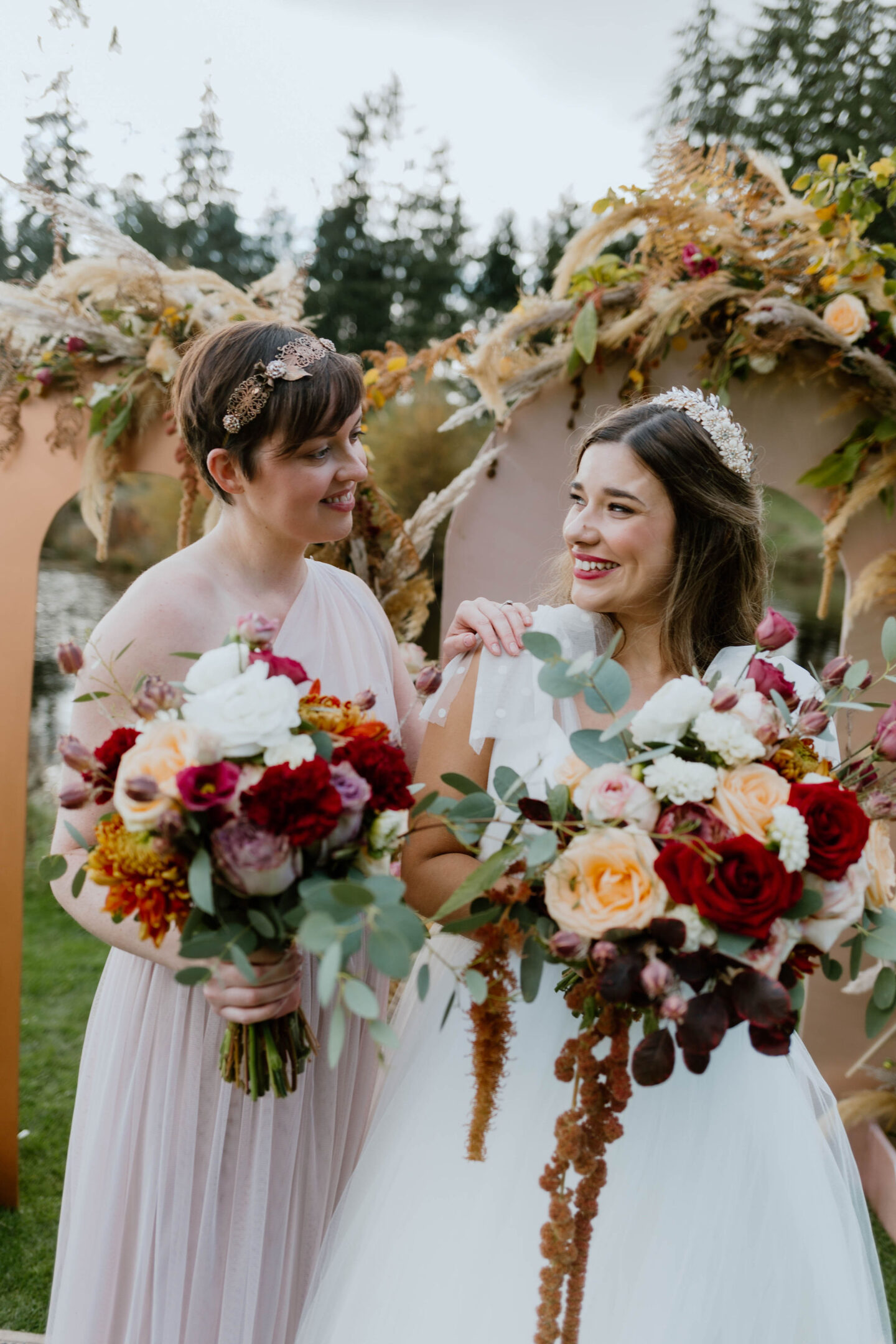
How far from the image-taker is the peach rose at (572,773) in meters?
1.19

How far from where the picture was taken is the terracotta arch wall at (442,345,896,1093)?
313cm

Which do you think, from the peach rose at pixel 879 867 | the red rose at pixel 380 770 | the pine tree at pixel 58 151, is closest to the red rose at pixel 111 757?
the red rose at pixel 380 770

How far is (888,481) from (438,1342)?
8.93ft

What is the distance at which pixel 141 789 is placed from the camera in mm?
1010

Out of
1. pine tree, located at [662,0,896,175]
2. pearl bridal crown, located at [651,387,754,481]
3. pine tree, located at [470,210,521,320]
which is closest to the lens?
pearl bridal crown, located at [651,387,754,481]

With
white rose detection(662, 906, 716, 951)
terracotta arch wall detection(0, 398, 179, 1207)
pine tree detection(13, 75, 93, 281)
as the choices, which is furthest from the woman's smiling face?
pine tree detection(13, 75, 93, 281)

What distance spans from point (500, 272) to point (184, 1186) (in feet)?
20.6

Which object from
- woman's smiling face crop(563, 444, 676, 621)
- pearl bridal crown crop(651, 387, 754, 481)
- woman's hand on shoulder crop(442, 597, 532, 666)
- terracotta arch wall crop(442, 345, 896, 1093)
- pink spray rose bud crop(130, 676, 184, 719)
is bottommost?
pink spray rose bud crop(130, 676, 184, 719)

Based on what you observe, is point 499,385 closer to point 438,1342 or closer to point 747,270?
point 747,270

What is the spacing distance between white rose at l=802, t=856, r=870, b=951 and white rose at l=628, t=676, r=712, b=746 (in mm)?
252

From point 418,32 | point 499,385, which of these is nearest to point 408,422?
point 499,385

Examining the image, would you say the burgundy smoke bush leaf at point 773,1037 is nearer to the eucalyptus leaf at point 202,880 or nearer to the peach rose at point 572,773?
the peach rose at point 572,773

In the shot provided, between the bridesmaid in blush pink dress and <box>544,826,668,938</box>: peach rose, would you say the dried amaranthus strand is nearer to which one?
<box>544,826,668,938</box>: peach rose

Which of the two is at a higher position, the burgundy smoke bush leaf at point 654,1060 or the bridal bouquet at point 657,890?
the bridal bouquet at point 657,890
